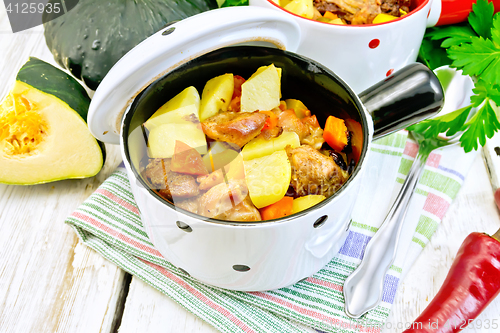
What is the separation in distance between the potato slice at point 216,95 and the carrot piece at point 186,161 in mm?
126

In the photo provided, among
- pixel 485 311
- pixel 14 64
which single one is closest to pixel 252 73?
pixel 485 311

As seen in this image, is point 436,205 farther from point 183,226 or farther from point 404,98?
point 183,226

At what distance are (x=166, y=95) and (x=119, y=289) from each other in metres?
0.55

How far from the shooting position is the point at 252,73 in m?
1.16

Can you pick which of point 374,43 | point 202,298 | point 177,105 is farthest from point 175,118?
point 374,43

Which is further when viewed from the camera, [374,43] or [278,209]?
[374,43]

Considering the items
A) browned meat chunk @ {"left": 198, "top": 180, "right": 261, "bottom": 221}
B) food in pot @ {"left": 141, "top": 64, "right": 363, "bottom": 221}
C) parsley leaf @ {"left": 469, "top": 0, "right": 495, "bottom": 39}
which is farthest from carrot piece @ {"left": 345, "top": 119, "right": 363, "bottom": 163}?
parsley leaf @ {"left": 469, "top": 0, "right": 495, "bottom": 39}

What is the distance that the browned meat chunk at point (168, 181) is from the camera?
0.94 meters

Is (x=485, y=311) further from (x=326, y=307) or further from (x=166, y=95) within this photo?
(x=166, y=95)

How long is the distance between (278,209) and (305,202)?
64mm

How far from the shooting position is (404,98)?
98cm

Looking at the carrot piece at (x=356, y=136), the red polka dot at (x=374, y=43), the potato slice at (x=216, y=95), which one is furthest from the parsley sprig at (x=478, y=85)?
the potato slice at (x=216, y=95)

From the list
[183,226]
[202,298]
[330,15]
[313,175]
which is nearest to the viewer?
[183,226]

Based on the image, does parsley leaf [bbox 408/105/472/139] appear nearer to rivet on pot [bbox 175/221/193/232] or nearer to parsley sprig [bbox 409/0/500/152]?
parsley sprig [bbox 409/0/500/152]
